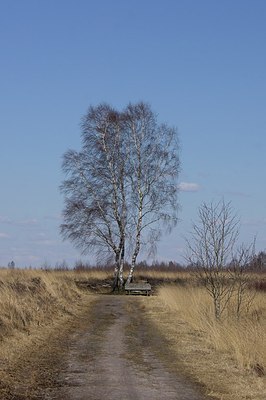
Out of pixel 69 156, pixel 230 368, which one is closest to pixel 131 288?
pixel 69 156

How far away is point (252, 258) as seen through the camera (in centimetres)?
1827

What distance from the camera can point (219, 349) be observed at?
13539 millimetres

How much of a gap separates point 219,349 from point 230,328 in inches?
44.9

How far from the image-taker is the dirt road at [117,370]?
335 inches

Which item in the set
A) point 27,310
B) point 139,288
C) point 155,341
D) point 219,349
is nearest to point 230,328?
point 219,349

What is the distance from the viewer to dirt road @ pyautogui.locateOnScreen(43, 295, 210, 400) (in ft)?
27.9

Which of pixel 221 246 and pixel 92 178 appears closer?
pixel 221 246

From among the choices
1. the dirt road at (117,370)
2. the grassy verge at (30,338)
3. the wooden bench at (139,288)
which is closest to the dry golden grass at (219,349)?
the dirt road at (117,370)

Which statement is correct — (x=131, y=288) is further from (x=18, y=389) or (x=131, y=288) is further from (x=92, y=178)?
(x=18, y=389)

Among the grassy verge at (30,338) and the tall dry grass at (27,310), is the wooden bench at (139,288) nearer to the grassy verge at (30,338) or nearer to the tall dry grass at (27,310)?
the tall dry grass at (27,310)

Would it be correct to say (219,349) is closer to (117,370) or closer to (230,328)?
(230,328)

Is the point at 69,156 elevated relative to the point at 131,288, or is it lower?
elevated

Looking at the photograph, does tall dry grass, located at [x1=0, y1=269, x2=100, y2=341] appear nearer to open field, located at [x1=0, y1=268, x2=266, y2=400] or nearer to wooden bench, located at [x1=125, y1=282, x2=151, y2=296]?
open field, located at [x1=0, y1=268, x2=266, y2=400]

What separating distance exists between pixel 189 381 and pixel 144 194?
30.7 meters
